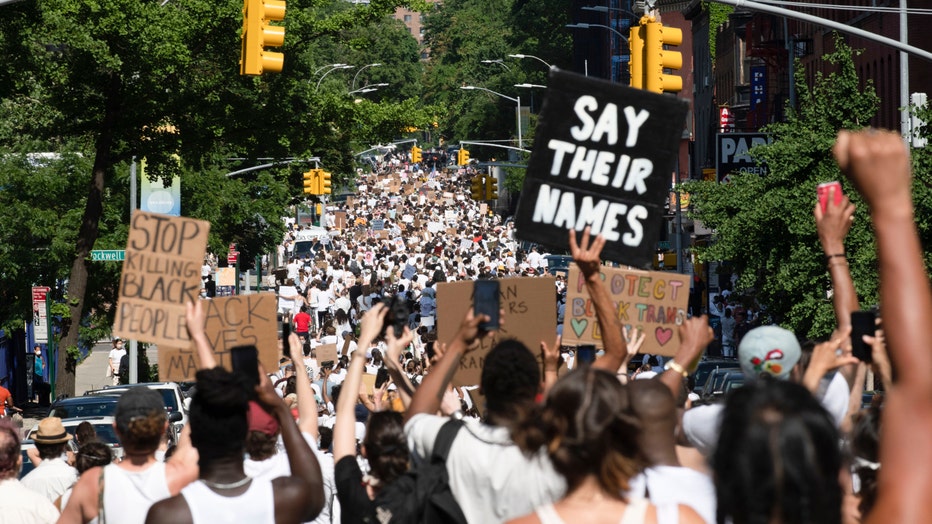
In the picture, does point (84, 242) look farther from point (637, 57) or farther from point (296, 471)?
point (296, 471)

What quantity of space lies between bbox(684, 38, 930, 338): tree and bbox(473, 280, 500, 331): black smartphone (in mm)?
17275

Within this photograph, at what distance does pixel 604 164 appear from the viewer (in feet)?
21.7

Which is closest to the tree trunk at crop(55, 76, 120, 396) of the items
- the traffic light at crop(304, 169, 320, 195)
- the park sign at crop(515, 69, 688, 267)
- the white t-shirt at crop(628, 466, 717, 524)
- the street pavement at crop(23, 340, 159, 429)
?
the street pavement at crop(23, 340, 159, 429)

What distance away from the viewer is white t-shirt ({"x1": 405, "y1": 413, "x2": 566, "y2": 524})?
15.1 ft

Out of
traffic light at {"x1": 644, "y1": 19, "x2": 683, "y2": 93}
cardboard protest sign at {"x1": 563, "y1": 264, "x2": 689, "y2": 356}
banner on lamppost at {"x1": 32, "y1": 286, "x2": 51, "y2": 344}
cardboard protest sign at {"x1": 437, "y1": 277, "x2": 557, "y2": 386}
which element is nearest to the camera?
cardboard protest sign at {"x1": 437, "y1": 277, "x2": 557, "y2": 386}

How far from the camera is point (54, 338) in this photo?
1180 inches

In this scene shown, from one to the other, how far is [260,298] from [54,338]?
2310 centimetres

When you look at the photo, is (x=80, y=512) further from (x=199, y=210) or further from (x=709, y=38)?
(x=709, y=38)

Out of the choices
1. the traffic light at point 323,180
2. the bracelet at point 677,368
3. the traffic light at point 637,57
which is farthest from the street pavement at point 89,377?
the bracelet at point 677,368

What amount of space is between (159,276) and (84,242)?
2215 centimetres

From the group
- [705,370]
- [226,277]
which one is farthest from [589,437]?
[226,277]

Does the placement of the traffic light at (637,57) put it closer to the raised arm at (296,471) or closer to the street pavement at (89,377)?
the raised arm at (296,471)

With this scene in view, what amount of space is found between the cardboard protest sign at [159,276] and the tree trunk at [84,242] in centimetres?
2166

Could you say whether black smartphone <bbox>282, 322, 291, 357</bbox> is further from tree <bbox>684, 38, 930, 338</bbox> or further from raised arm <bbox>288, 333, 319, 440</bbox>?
tree <bbox>684, 38, 930, 338</bbox>
